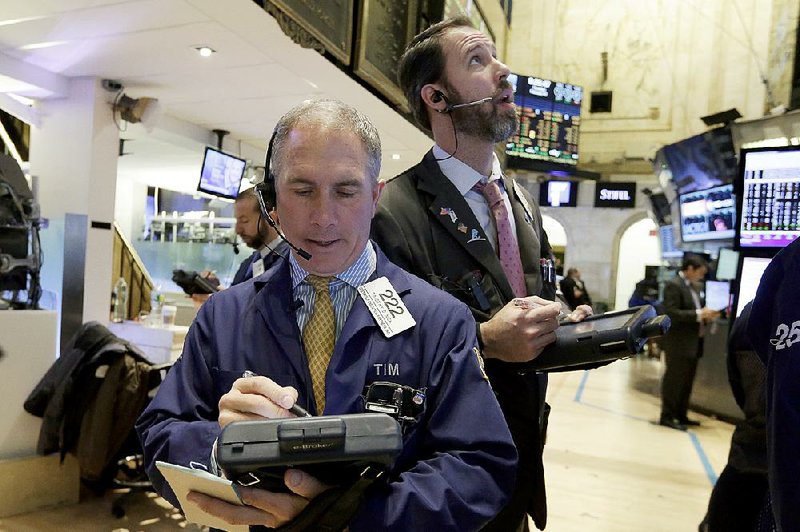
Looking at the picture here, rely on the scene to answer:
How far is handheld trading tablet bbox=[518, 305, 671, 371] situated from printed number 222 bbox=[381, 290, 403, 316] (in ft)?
1.48

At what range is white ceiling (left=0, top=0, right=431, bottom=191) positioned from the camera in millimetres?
4453

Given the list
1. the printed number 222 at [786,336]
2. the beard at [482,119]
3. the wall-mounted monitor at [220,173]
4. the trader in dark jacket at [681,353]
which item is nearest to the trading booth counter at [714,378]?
the trader in dark jacket at [681,353]

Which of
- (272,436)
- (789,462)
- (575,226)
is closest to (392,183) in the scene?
(272,436)

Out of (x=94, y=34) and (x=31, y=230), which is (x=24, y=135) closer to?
(x=94, y=34)

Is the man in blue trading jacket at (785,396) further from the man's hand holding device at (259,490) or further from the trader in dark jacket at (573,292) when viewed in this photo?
the trader in dark jacket at (573,292)

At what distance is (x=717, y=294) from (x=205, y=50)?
22.5 feet

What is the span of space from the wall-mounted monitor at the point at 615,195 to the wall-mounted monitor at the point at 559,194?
0.63 m

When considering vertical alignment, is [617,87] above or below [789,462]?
above

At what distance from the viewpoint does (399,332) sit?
111 cm

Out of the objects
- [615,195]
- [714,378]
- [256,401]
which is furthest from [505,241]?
[615,195]

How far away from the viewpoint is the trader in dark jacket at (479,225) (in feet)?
4.88

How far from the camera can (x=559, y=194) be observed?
54.2ft

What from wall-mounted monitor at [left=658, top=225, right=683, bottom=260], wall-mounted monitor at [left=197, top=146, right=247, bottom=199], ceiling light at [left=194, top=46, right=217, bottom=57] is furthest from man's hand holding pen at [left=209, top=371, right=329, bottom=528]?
wall-mounted monitor at [left=658, top=225, right=683, bottom=260]

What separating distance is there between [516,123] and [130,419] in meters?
2.94
